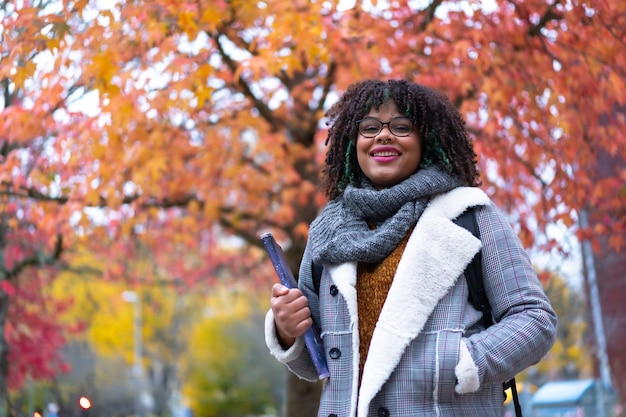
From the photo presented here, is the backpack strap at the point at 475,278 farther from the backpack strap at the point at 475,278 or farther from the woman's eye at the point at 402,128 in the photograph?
the woman's eye at the point at 402,128

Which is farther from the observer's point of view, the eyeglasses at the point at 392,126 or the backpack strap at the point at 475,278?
the eyeglasses at the point at 392,126

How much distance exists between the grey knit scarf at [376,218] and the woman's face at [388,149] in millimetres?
60

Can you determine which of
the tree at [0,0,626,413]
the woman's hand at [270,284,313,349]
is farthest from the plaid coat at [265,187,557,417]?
the tree at [0,0,626,413]

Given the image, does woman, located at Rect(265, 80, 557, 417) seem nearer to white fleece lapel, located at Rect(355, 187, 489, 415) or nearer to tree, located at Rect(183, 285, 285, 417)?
white fleece lapel, located at Rect(355, 187, 489, 415)

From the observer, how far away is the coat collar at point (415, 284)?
7.35ft

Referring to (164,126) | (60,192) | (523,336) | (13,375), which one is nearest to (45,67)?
(164,126)

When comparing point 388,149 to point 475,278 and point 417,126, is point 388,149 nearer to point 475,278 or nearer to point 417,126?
point 417,126

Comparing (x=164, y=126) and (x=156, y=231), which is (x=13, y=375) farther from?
(x=164, y=126)

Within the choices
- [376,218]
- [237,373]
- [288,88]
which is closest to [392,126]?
[376,218]

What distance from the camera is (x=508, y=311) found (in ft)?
7.50

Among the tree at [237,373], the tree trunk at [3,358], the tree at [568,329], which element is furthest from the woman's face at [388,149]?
the tree at [237,373]

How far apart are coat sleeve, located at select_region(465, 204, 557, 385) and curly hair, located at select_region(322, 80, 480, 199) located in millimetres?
214

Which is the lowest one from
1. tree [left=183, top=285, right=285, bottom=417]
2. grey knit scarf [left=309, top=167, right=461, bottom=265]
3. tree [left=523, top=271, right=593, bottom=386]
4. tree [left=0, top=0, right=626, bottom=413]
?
tree [left=183, top=285, right=285, bottom=417]

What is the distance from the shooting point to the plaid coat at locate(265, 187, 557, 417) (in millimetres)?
2205
